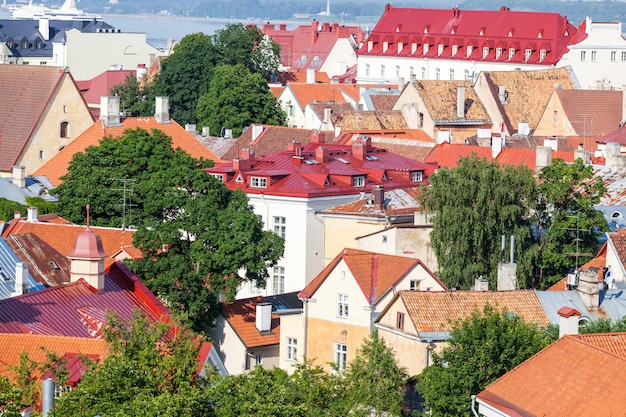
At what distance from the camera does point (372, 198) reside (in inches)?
2279

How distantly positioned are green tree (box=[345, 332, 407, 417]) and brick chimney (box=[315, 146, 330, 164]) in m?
23.9

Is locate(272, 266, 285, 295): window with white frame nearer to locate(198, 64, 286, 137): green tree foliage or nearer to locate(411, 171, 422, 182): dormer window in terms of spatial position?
locate(411, 171, 422, 182): dormer window

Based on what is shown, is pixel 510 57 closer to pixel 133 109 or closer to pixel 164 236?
pixel 133 109

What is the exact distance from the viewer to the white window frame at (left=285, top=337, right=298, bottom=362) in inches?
1837

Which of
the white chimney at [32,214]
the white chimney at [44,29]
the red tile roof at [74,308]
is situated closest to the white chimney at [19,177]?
the white chimney at [32,214]

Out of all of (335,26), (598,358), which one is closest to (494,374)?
(598,358)

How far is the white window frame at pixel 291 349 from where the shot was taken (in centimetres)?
4665

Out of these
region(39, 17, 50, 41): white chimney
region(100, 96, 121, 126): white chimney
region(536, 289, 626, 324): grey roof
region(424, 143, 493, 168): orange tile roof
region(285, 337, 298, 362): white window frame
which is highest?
region(39, 17, 50, 41): white chimney

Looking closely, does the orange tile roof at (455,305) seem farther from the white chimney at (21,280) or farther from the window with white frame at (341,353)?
the white chimney at (21,280)

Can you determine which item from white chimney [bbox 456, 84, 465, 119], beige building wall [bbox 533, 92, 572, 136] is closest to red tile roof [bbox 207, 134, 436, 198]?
beige building wall [bbox 533, 92, 572, 136]

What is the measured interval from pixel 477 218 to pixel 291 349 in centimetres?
779

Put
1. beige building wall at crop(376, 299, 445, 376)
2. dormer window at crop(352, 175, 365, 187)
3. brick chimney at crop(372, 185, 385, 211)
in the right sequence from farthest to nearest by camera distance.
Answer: dormer window at crop(352, 175, 365, 187) → brick chimney at crop(372, 185, 385, 211) → beige building wall at crop(376, 299, 445, 376)

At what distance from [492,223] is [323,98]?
51180mm

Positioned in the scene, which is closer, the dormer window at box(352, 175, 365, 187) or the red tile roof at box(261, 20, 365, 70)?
the dormer window at box(352, 175, 365, 187)
